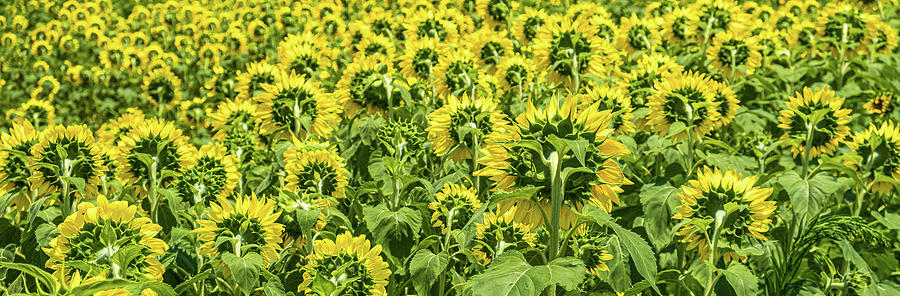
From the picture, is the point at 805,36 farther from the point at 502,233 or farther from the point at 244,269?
the point at 244,269

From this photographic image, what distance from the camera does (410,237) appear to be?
2.48m

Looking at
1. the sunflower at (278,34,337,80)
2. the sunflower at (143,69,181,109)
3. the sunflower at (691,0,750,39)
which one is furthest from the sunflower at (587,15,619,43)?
the sunflower at (143,69,181,109)

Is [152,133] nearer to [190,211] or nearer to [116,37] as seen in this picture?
[190,211]

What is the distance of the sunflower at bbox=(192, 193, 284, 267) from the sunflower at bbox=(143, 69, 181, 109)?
4075mm

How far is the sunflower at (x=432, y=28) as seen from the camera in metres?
4.38

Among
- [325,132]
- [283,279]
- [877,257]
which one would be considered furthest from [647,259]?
[877,257]

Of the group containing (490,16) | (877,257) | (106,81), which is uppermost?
(490,16)

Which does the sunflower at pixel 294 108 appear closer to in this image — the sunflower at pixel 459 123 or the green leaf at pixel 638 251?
the sunflower at pixel 459 123

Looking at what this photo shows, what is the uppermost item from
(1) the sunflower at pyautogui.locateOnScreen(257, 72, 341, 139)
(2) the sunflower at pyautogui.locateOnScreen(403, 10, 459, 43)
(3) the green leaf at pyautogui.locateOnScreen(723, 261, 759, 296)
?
(1) the sunflower at pyautogui.locateOnScreen(257, 72, 341, 139)

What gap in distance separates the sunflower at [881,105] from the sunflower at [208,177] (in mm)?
3415

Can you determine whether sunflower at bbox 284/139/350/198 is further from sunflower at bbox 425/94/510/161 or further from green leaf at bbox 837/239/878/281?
green leaf at bbox 837/239/878/281

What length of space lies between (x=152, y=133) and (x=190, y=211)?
31cm

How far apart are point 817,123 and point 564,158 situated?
66.9 inches

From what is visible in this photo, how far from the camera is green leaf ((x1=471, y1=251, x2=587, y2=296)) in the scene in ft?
5.22
